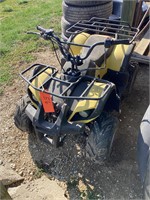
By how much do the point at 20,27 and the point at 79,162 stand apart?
11.1ft

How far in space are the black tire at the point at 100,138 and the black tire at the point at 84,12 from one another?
1485 millimetres

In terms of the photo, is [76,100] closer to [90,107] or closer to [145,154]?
[90,107]

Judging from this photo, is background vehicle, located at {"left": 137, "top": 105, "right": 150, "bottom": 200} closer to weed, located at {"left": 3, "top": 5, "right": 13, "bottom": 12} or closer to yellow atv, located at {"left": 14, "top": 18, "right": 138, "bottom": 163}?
yellow atv, located at {"left": 14, "top": 18, "right": 138, "bottom": 163}

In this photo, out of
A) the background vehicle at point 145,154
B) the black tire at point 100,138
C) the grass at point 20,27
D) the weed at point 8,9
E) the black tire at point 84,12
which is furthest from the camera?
the weed at point 8,9

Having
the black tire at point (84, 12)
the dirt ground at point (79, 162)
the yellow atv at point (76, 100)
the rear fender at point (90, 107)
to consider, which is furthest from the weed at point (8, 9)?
the rear fender at point (90, 107)

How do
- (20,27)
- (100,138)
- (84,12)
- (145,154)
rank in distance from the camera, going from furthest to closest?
(20,27) < (84,12) < (100,138) < (145,154)

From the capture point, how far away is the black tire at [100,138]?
2.00 m

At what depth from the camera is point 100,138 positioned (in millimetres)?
1992

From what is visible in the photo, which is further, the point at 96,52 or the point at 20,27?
the point at 20,27

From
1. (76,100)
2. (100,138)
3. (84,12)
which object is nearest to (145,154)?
(100,138)

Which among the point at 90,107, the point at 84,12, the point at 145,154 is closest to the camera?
the point at 145,154

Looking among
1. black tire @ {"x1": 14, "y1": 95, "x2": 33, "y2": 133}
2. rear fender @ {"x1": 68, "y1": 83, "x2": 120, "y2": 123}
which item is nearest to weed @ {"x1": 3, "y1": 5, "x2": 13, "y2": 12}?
black tire @ {"x1": 14, "y1": 95, "x2": 33, "y2": 133}

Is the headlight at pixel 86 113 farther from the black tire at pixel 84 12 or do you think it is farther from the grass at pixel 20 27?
the grass at pixel 20 27

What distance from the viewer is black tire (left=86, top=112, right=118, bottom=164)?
1998 mm
